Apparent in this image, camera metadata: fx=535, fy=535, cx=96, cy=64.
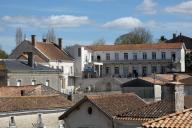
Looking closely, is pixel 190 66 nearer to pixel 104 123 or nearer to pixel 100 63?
pixel 100 63

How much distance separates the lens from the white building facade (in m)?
95.9

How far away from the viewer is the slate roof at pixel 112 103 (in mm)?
28123

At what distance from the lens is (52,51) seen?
90500mm

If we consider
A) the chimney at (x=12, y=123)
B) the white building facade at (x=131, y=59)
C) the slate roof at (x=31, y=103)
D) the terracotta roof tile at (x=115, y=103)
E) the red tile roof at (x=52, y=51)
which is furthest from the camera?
the white building facade at (x=131, y=59)

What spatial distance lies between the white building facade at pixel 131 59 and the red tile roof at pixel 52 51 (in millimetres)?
3223

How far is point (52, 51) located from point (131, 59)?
55.3ft

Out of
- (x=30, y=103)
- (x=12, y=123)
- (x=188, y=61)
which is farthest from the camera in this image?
(x=188, y=61)

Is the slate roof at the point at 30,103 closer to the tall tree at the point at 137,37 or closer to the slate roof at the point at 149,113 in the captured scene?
the slate roof at the point at 149,113

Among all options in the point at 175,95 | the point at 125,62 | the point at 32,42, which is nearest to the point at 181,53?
the point at 125,62

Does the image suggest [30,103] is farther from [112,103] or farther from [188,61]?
[188,61]

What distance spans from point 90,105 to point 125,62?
71.5 meters

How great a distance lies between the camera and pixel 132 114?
2478 cm

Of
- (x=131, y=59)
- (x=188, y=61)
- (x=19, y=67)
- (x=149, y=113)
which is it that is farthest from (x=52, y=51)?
(x=149, y=113)

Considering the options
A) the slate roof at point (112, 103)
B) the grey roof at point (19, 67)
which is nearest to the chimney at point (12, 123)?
the slate roof at point (112, 103)
